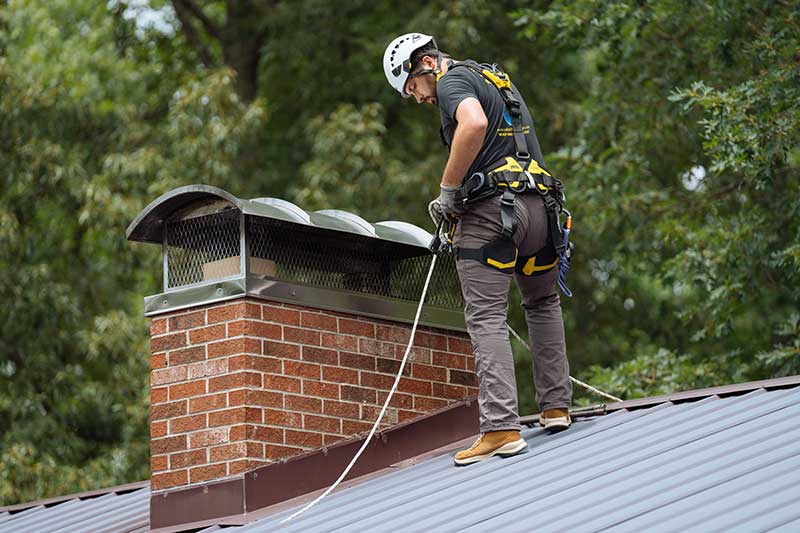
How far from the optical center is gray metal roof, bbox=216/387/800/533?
4789mm

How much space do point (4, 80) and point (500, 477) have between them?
1344 centimetres

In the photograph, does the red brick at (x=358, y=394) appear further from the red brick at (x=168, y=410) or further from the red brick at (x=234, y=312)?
the red brick at (x=168, y=410)

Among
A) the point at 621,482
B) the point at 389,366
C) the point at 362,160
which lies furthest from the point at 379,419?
the point at 362,160

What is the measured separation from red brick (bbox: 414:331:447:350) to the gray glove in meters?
1.17

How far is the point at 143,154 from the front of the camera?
57.9 feet

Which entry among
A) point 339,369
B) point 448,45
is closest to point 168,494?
point 339,369

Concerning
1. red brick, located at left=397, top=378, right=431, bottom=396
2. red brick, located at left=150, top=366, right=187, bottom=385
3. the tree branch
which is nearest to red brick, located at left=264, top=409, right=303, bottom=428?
red brick, located at left=150, top=366, right=187, bottom=385

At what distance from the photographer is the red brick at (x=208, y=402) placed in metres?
6.82

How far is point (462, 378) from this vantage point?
25.3ft

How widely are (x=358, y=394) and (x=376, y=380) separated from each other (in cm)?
15

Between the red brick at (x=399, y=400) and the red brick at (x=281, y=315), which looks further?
the red brick at (x=399, y=400)

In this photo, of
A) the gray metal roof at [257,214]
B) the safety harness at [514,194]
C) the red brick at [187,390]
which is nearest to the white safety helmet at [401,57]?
the safety harness at [514,194]

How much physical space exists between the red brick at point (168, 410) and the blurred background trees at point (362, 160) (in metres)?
5.96

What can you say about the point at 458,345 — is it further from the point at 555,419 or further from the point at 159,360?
the point at 159,360
